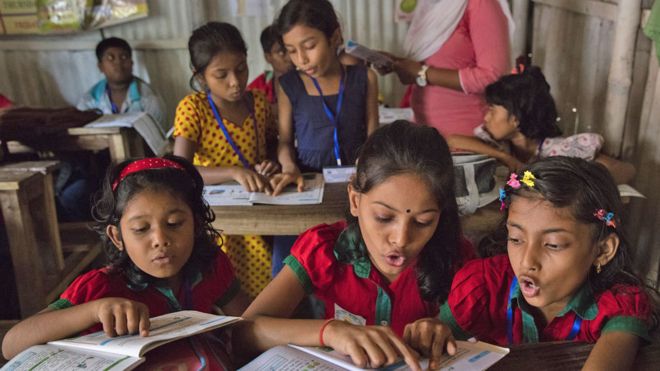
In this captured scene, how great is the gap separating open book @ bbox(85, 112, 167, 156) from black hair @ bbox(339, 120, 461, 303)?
2355 mm

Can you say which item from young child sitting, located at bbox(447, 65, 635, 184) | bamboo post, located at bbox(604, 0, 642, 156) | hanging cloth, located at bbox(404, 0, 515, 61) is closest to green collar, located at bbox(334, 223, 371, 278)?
young child sitting, located at bbox(447, 65, 635, 184)

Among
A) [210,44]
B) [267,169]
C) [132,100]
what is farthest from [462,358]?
[132,100]

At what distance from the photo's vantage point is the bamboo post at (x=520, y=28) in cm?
437

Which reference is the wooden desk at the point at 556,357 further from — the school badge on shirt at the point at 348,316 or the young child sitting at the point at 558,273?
the school badge on shirt at the point at 348,316

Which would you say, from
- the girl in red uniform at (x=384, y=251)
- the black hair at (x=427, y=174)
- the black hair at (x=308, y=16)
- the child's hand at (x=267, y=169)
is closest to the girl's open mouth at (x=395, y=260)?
the girl in red uniform at (x=384, y=251)

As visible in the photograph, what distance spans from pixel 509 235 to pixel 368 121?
128 cm

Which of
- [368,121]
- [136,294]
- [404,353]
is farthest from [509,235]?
[368,121]

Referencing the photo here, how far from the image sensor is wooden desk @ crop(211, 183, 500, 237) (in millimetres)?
1781

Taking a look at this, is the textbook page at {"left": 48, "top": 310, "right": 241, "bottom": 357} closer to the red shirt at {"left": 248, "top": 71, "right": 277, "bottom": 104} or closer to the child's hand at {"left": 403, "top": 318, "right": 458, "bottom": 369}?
the child's hand at {"left": 403, "top": 318, "right": 458, "bottom": 369}

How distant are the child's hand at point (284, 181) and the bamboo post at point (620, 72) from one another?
5.05 ft

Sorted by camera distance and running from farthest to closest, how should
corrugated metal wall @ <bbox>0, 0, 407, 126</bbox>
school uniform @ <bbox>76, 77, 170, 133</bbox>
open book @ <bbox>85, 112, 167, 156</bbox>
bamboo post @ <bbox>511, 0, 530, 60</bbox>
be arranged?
corrugated metal wall @ <bbox>0, 0, 407, 126</bbox> < school uniform @ <bbox>76, 77, 170, 133</bbox> < bamboo post @ <bbox>511, 0, 530, 60</bbox> < open book @ <bbox>85, 112, 167, 156</bbox>

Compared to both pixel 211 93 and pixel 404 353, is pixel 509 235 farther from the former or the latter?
pixel 211 93

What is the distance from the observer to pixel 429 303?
57.3 inches

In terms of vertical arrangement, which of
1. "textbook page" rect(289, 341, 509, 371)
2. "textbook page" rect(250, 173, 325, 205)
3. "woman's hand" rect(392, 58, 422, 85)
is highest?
"woman's hand" rect(392, 58, 422, 85)
